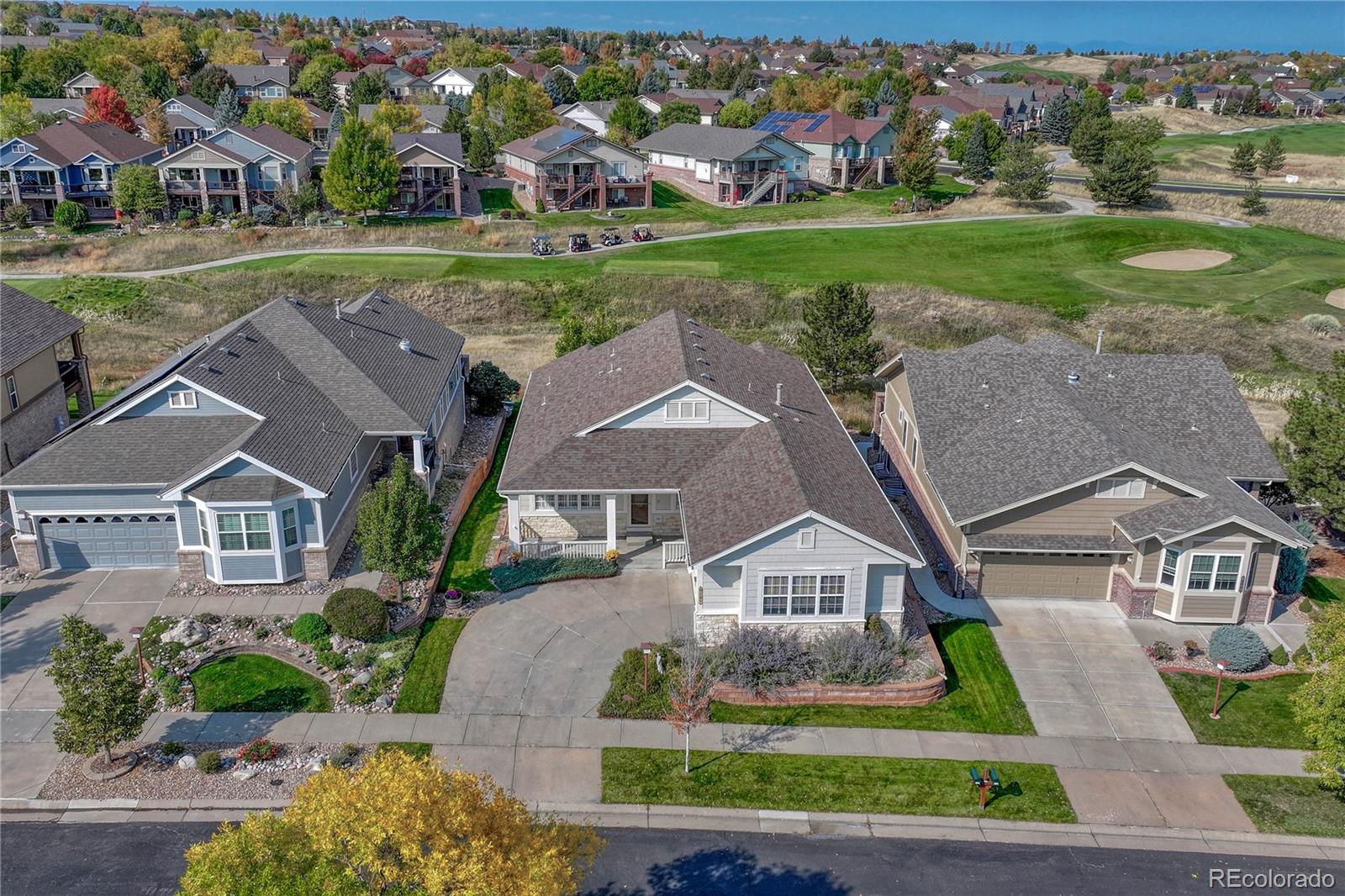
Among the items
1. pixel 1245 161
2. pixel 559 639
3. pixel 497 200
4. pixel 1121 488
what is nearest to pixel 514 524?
pixel 559 639

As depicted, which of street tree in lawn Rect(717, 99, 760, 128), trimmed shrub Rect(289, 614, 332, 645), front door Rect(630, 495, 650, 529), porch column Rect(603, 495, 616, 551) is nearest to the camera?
trimmed shrub Rect(289, 614, 332, 645)

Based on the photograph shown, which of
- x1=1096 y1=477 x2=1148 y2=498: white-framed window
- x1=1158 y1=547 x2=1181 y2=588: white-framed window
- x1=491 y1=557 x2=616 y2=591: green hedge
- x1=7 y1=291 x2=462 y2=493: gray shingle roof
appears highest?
x1=7 y1=291 x2=462 y2=493: gray shingle roof

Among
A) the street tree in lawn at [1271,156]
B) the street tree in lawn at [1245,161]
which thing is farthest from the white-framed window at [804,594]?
the street tree in lawn at [1271,156]

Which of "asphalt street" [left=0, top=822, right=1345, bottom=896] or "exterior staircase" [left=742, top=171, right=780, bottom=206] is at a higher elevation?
"exterior staircase" [left=742, top=171, right=780, bottom=206]

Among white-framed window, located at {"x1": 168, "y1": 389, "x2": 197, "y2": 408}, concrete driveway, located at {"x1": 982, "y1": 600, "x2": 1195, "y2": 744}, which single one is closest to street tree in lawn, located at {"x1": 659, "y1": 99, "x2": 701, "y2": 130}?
white-framed window, located at {"x1": 168, "y1": 389, "x2": 197, "y2": 408}

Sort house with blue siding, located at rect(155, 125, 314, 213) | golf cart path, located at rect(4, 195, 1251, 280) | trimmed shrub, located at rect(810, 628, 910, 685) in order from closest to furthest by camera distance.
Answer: trimmed shrub, located at rect(810, 628, 910, 685) → golf cart path, located at rect(4, 195, 1251, 280) → house with blue siding, located at rect(155, 125, 314, 213)

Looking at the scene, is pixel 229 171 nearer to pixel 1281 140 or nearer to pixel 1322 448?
pixel 1322 448

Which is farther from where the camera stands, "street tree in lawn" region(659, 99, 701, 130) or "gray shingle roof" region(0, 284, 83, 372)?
"street tree in lawn" region(659, 99, 701, 130)

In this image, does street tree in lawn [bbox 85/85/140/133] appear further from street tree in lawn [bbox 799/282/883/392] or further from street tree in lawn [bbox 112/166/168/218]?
street tree in lawn [bbox 799/282/883/392]
